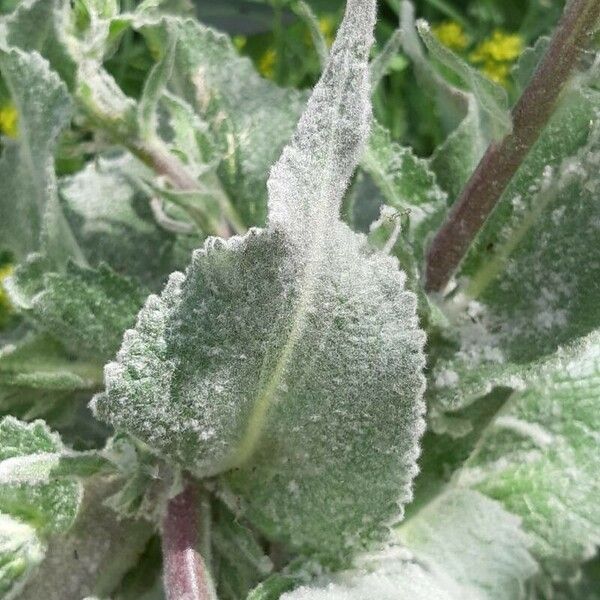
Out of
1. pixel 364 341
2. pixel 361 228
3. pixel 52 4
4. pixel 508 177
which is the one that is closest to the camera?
pixel 364 341

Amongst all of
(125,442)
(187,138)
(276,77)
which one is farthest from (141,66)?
(125,442)

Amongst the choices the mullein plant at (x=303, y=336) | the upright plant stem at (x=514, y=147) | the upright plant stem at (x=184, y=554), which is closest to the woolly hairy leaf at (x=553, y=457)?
the mullein plant at (x=303, y=336)

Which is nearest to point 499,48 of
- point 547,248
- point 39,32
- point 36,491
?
point 547,248

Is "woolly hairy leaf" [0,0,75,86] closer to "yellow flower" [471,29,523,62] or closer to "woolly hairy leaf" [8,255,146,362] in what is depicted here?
"woolly hairy leaf" [8,255,146,362]

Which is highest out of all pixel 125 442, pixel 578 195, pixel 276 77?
pixel 578 195

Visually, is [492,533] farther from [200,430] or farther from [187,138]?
[187,138]

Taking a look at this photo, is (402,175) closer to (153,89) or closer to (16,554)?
(153,89)

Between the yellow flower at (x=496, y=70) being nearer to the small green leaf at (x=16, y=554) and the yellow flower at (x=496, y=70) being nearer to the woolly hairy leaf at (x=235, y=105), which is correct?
the woolly hairy leaf at (x=235, y=105)

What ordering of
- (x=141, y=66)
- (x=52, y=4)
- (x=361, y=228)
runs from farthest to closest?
(x=141, y=66) → (x=361, y=228) → (x=52, y=4)
